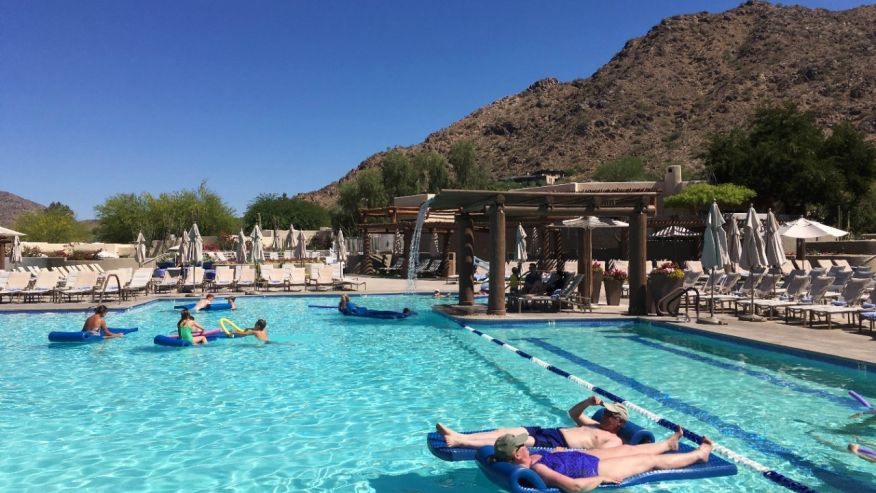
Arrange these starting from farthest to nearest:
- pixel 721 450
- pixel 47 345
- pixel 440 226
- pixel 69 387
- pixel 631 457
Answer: pixel 440 226
pixel 47 345
pixel 69 387
pixel 721 450
pixel 631 457

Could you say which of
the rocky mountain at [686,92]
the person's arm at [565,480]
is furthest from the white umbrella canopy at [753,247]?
the rocky mountain at [686,92]

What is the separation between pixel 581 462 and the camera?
4.27 metres

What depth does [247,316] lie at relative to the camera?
15.1 meters

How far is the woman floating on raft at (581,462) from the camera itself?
4133mm

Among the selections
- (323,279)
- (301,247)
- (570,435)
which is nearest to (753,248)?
(570,435)

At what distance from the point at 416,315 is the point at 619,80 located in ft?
216

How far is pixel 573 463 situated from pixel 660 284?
9310 mm

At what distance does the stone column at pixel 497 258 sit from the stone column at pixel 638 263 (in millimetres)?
2660

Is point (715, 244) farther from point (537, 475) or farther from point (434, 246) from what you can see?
point (434, 246)

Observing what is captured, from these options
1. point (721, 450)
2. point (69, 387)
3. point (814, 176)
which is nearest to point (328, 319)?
point (69, 387)

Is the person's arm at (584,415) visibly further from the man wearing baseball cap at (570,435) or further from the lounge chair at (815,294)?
the lounge chair at (815,294)

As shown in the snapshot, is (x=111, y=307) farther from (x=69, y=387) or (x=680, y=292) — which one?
(x=680, y=292)

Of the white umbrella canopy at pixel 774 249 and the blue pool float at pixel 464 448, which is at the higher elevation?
the white umbrella canopy at pixel 774 249

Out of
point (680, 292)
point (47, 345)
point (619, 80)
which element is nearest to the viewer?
point (47, 345)
